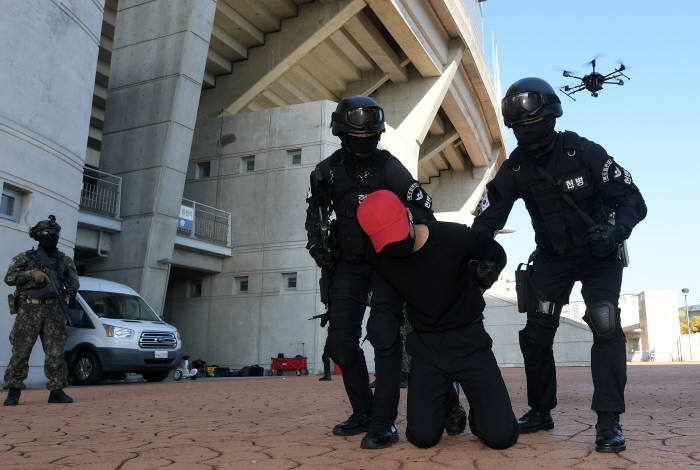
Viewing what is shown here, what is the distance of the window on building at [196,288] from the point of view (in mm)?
22391

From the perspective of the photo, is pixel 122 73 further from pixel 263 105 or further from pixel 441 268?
pixel 441 268

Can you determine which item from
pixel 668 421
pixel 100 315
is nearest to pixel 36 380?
pixel 100 315

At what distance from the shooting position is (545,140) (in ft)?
12.8

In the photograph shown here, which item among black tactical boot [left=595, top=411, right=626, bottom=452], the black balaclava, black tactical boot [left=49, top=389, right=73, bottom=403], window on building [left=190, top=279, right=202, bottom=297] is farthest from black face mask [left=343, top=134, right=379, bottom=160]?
window on building [left=190, top=279, right=202, bottom=297]

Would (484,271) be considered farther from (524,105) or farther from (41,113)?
(41,113)

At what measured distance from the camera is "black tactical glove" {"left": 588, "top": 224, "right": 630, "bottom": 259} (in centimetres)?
346

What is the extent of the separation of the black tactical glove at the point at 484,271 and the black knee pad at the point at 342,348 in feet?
3.20

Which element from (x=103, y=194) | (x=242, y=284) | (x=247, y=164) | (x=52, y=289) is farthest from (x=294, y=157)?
(x=52, y=289)

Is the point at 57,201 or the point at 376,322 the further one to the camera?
the point at 57,201

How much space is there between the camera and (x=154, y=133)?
58.4 feet

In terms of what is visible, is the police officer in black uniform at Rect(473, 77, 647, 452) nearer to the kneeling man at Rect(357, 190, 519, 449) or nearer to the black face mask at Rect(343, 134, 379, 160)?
the kneeling man at Rect(357, 190, 519, 449)

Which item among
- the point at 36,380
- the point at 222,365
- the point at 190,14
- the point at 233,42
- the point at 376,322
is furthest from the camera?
the point at 233,42

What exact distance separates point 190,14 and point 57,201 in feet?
27.0

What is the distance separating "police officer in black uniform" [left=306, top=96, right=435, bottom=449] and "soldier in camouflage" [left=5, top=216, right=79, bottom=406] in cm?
466
